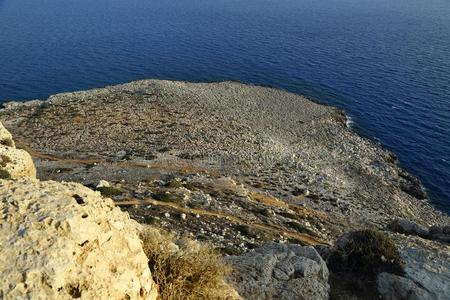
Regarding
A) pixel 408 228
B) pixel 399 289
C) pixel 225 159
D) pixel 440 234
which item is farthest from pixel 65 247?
pixel 225 159

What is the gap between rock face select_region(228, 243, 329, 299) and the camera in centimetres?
2039

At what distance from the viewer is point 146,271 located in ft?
42.7

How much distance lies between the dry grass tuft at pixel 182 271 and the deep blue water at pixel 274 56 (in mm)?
50809

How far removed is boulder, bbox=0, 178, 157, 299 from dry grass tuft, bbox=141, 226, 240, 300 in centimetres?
97

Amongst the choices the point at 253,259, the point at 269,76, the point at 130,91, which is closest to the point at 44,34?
the point at 130,91

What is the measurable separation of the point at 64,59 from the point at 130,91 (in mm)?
32463

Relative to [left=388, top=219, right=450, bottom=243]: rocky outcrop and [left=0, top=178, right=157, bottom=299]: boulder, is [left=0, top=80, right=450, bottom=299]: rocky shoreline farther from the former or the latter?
[left=0, top=178, right=157, bottom=299]: boulder

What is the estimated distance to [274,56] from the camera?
116750mm

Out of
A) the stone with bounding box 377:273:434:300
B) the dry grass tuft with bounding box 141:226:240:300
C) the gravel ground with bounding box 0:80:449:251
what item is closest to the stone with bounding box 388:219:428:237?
the gravel ground with bounding box 0:80:449:251

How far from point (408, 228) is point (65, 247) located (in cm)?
3608

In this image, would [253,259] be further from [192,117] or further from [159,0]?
[159,0]

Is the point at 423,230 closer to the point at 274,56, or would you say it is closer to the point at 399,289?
the point at 399,289

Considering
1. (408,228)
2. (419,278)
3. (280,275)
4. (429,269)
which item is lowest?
(408,228)

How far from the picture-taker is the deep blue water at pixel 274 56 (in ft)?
268
